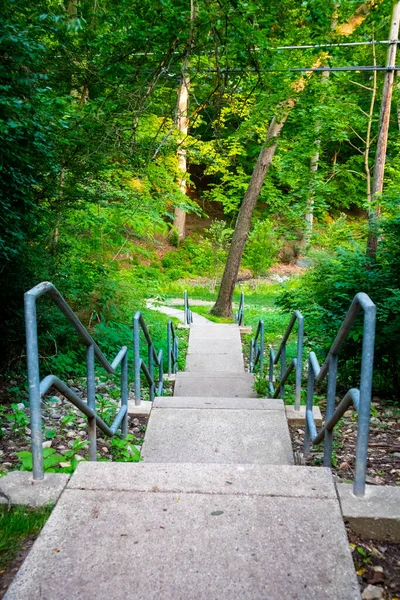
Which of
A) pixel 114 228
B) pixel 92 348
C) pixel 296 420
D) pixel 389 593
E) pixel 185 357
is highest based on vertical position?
pixel 114 228

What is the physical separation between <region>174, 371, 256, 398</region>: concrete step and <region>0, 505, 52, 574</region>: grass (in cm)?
473

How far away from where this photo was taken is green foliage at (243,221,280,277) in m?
21.4

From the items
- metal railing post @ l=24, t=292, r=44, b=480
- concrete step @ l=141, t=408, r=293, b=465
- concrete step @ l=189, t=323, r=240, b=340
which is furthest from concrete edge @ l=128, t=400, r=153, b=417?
concrete step @ l=189, t=323, r=240, b=340

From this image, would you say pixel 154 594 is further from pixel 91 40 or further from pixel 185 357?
pixel 185 357

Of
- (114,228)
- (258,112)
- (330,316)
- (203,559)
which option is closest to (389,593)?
(203,559)

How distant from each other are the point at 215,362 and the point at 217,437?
5362mm

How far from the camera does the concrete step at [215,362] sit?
A: 9.18 metres

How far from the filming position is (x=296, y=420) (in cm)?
443

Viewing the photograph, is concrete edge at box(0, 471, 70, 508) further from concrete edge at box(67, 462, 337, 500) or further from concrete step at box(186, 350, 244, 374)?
concrete step at box(186, 350, 244, 374)

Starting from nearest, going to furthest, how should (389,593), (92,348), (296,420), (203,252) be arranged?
(389,593) < (92,348) < (296,420) < (203,252)

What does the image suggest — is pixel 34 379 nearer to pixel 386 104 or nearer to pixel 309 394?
pixel 309 394

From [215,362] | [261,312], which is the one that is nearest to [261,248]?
[261,312]

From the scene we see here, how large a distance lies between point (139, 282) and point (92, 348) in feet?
21.6

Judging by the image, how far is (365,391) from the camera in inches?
82.7
